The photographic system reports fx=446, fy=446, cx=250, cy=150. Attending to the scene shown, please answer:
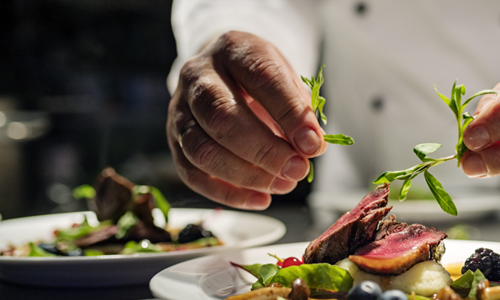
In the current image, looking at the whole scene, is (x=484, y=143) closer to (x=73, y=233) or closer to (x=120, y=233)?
(x=120, y=233)

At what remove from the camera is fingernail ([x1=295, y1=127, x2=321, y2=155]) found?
3.88 feet

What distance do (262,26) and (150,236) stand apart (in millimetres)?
1509

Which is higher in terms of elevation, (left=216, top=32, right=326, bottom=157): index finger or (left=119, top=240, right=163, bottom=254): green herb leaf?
(left=216, top=32, right=326, bottom=157): index finger

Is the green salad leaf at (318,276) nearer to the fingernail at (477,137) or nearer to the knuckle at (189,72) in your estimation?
the fingernail at (477,137)

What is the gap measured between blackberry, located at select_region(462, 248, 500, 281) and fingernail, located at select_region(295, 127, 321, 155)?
0.49m

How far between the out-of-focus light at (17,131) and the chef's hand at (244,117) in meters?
4.12

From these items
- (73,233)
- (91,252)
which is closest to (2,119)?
(73,233)

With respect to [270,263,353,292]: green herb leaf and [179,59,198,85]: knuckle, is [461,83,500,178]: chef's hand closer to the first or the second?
[270,263,353,292]: green herb leaf

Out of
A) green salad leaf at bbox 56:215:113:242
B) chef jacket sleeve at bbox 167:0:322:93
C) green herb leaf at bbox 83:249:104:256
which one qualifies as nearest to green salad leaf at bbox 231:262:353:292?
green herb leaf at bbox 83:249:104:256

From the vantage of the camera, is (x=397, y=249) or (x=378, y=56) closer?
(x=397, y=249)

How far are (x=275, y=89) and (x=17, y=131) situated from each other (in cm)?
461

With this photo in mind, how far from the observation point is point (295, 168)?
4.11 feet

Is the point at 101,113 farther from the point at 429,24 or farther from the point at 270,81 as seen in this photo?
the point at 270,81

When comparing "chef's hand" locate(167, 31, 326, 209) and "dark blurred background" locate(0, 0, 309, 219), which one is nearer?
"chef's hand" locate(167, 31, 326, 209)
